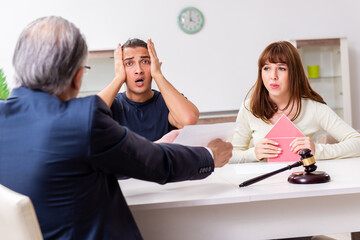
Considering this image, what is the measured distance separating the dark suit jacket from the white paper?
340mm

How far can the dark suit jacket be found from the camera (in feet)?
3.68

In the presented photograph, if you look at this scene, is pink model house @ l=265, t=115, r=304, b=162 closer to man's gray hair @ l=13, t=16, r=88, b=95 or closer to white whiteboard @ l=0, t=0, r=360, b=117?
man's gray hair @ l=13, t=16, r=88, b=95

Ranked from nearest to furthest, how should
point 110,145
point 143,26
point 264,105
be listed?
point 110,145, point 264,105, point 143,26

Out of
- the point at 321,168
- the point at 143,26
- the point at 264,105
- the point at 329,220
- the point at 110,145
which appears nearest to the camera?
the point at 110,145

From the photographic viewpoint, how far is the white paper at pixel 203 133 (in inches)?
61.6

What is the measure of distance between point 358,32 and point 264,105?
4008 millimetres

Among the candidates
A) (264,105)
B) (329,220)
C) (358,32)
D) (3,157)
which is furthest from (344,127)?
(358,32)

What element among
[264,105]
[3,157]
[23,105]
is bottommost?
[264,105]

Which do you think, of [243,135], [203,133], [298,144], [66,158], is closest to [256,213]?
[203,133]

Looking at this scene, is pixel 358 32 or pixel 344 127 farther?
pixel 358 32

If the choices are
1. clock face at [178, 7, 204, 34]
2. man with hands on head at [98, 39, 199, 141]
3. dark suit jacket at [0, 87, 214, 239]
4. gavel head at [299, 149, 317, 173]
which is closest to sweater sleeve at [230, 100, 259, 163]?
man with hands on head at [98, 39, 199, 141]

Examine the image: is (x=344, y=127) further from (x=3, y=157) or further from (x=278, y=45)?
(x=3, y=157)

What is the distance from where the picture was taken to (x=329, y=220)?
64.2 inches

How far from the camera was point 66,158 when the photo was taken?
113 centimetres
